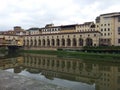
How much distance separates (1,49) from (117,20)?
172 feet

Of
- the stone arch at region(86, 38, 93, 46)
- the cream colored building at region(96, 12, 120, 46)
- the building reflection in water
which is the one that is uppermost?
the cream colored building at region(96, 12, 120, 46)

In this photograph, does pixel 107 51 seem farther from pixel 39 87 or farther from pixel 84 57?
pixel 39 87

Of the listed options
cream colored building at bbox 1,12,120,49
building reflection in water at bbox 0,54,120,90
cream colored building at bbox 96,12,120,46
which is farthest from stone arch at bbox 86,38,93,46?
building reflection in water at bbox 0,54,120,90

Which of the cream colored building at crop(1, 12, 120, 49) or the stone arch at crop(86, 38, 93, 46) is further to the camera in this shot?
the stone arch at crop(86, 38, 93, 46)

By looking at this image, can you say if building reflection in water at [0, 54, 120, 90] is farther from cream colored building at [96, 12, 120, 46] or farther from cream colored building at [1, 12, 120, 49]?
cream colored building at [96, 12, 120, 46]

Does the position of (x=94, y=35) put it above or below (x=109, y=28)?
below

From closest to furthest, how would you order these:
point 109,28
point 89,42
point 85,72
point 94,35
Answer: point 85,72 < point 94,35 < point 109,28 < point 89,42

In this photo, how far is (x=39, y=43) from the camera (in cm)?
8850

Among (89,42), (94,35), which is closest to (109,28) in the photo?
(94,35)

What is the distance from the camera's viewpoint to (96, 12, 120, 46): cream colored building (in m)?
67.8

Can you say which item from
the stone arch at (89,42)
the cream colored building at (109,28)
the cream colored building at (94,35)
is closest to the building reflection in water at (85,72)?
the cream colored building at (94,35)

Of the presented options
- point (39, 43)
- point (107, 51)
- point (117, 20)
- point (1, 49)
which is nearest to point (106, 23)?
point (117, 20)

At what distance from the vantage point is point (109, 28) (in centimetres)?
6956

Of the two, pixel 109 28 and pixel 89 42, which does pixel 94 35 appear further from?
pixel 109 28
